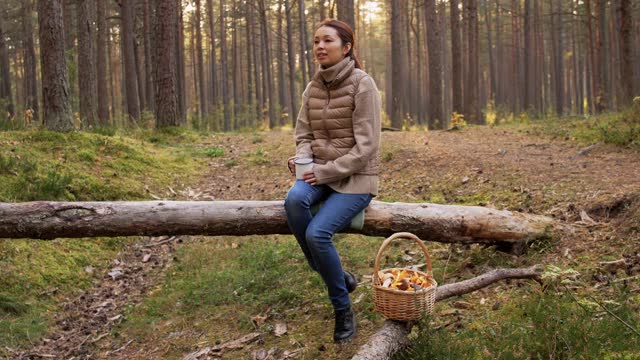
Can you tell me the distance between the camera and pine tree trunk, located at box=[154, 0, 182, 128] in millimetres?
14516

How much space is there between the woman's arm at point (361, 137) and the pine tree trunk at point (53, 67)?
23.6 feet

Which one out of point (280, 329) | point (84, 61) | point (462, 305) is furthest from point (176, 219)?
point (84, 61)

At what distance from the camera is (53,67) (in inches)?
377

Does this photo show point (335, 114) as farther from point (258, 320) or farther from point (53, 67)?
point (53, 67)

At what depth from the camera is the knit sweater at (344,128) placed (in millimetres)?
4199

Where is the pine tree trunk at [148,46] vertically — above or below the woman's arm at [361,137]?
above

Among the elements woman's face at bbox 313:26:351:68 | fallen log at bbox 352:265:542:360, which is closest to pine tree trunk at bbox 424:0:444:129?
fallen log at bbox 352:265:542:360

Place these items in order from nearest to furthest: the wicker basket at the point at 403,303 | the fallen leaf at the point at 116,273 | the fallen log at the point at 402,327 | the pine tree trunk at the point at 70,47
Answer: the fallen log at the point at 402,327 < the wicker basket at the point at 403,303 < the fallen leaf at the point at 116,273 < the pine tree trunk at the point at 70,47

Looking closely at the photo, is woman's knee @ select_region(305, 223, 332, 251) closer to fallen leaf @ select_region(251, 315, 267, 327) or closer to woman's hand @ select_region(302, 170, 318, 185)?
woman's hand @ select_region(302, 170, 318, 185)

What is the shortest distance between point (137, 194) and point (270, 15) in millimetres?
36902

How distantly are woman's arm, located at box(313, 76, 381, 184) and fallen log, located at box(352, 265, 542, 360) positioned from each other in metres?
1.20

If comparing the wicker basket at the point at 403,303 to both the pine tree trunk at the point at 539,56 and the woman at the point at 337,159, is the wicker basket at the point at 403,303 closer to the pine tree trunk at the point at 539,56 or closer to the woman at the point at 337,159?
the woman at the point at 337,159

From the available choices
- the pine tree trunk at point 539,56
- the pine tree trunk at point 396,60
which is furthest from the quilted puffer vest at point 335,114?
the pine tree trunk at point 539,56

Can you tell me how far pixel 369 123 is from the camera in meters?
4.20
